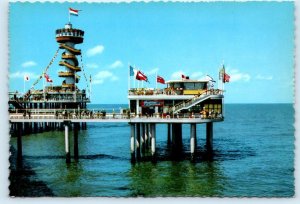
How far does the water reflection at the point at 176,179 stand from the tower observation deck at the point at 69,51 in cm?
3177

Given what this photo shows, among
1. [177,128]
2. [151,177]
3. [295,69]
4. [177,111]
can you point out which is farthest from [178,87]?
[295,69]

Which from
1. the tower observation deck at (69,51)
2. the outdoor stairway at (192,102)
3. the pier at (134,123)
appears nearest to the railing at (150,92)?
the outdoor stairway at (192,102)

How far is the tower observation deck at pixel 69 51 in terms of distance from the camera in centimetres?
7431

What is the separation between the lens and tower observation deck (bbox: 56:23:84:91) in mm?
74312

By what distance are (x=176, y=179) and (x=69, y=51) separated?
131 ft

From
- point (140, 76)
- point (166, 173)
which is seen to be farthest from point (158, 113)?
point (166, 173)

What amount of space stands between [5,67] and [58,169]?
14.6 meters

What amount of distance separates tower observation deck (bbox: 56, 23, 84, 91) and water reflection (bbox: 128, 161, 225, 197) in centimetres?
3177

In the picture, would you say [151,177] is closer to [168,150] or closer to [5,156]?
[5,156]

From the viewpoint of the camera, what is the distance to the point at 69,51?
75688 mm

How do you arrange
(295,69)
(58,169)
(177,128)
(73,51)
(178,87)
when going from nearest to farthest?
(295,69)
(58,169)
(178,87)
(177,128)
(73,51)

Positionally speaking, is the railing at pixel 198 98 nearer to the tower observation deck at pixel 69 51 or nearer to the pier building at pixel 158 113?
the pier building at pixel 158 113

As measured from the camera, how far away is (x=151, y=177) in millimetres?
41312

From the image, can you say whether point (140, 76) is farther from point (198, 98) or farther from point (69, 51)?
point (69, 51)
